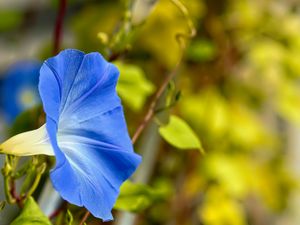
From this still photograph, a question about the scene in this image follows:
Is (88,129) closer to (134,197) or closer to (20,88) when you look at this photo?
(134,197)

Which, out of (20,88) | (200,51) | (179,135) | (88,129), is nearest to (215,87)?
(200,51)

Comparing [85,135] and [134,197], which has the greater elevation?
[85,135]

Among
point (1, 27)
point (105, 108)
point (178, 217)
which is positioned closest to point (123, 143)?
point (105, 108)

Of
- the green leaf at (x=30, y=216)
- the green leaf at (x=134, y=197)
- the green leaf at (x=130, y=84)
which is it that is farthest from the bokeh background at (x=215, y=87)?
the green leaf at (x=30, y=216)

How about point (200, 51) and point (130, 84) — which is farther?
point (200, 51)

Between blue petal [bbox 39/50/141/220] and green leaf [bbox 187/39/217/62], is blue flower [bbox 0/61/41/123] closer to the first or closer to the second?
green leaf [bbox 187/39/217/62]

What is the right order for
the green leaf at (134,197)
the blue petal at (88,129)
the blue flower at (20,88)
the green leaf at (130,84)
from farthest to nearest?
the blue flower at (20,88) → the green leaf at (130,84) → the green leaf at (134,197) → the blue petal at (88,129)

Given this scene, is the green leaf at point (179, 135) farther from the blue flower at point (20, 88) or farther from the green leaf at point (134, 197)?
the blue flower at point (20, 88)

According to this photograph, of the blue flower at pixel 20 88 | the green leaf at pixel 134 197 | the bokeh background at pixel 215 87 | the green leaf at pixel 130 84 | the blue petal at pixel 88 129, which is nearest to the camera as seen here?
the blue petal at pixel 88 129
